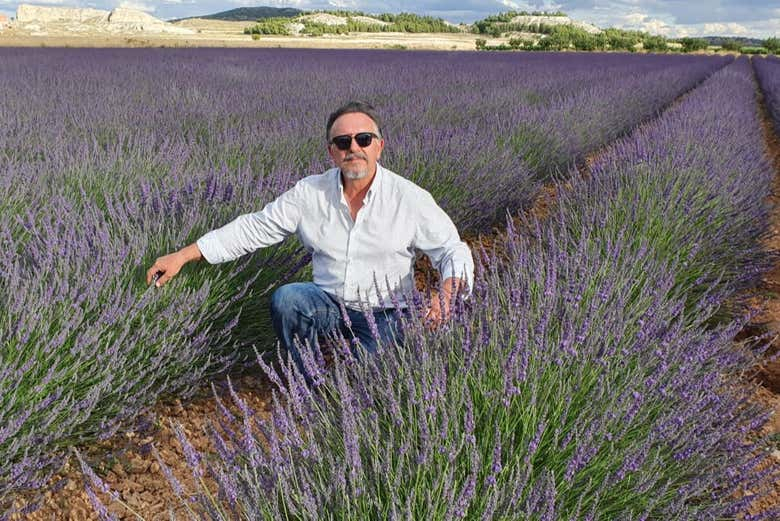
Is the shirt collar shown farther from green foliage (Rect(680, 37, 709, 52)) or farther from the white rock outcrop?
the white rock outcrop

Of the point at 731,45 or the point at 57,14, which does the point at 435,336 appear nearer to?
the point at 731,45

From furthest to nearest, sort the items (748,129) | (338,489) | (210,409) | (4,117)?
(748,129), (4,117), (210,409), (338,489)

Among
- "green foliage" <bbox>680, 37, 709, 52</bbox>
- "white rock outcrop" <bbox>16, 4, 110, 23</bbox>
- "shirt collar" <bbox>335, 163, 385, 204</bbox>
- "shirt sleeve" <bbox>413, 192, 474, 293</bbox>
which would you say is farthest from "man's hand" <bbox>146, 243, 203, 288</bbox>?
"white rock outcrop" <bbox>16, 4, 110, 23</bbox>

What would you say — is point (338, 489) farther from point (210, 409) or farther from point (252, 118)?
point (252, 118)

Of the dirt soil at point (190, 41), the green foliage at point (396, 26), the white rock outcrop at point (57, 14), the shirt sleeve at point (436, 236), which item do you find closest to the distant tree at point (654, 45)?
the dirt soil at point (190, 41)

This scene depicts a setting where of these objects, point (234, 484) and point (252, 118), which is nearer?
point (234, 484)

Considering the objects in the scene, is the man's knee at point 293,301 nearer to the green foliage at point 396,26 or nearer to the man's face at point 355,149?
the man's face at point 355,149

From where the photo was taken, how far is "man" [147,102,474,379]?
6.27 ft

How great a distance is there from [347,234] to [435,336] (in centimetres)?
69

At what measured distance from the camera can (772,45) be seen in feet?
162

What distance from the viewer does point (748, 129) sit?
591 cm

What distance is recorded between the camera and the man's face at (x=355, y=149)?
189 cm

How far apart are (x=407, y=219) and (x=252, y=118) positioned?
3.69 m

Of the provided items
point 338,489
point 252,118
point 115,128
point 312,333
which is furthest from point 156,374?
point 252,118
